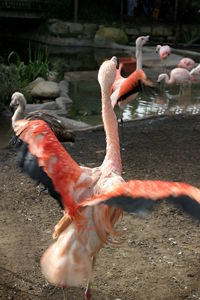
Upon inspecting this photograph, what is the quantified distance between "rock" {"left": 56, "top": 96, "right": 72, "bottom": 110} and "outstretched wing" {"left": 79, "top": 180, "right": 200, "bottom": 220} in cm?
595

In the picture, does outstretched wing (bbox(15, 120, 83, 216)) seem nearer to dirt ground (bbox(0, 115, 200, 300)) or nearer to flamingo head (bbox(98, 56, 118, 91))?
flamingo head (bbox(98, 56, 118, 91))

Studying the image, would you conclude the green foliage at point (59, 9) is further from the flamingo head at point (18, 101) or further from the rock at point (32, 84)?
the flamingo head at point (18, 101)

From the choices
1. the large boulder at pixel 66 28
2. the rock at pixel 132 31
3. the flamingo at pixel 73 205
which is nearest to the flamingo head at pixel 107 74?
the flamingo at pixel 73 205

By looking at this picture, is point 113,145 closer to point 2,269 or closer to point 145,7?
point 2,269

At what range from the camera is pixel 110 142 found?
8.51 ft

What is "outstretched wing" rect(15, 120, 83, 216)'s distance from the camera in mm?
2287

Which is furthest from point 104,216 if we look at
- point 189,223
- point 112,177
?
point 189,223

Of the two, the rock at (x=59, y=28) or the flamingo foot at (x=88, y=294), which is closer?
the flamingo foot at (x=88, y=294)

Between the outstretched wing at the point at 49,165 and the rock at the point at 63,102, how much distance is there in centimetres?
537

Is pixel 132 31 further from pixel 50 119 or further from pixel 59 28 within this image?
pixel 50 119

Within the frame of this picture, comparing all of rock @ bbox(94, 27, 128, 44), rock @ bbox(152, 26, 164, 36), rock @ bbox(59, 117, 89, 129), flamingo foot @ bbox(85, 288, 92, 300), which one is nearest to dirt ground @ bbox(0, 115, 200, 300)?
flamingo foot @ bbox(85, 288, 92, 300)

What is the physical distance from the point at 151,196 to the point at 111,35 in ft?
51.6

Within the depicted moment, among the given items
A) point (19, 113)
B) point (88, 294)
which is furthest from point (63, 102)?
point (88, 294)

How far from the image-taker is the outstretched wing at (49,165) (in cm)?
229
